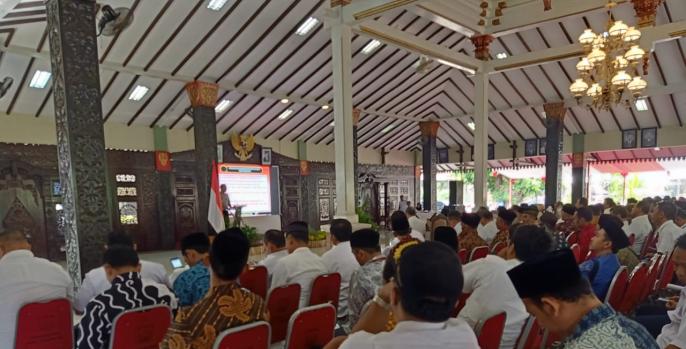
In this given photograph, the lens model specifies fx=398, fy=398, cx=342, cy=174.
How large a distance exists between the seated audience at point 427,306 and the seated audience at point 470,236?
3245mm

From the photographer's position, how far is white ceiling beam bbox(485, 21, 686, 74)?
19.9 feet

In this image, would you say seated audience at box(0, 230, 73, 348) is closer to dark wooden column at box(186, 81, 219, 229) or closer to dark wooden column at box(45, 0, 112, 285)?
dark wooden column at box(45, 0, 112, 285)

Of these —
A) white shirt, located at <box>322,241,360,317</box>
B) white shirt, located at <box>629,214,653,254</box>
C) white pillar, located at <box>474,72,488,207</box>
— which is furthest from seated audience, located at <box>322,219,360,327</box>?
white pillar, located at <box>474,72,488,207</box>

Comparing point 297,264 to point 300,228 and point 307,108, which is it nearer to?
point 300,228

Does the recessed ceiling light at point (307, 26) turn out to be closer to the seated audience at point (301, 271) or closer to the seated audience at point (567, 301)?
the seated audience at point (301, 271)

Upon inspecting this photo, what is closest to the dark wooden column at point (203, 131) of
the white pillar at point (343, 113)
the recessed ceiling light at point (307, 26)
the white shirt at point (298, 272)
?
the recessed ceiling light at point (307, 26)

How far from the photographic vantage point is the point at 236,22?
7.24m

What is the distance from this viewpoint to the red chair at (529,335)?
203cm

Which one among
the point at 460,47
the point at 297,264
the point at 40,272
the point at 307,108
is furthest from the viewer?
the point at 307,108

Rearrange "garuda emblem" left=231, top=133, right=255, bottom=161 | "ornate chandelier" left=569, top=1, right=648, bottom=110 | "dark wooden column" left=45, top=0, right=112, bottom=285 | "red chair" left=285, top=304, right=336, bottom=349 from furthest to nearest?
"garuda emblem" left=231, top=133, right=255, bottom=161
"ornate chandelier" left=569, top=1, right=648, bottom=110
"dark wooden column" left=45, top=0, right=112, bottom=285
"red chair" left=285, top=304, right=336, bottom=349

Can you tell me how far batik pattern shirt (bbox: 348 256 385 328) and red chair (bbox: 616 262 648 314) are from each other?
181 cm

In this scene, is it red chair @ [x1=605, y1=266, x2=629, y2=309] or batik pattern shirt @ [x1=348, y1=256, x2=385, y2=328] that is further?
red chair @ [x1=605, y1=266, x2=629, y2=309]

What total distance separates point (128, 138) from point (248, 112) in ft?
9.75

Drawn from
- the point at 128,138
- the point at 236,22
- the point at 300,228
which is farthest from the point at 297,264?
the point at 128,138
